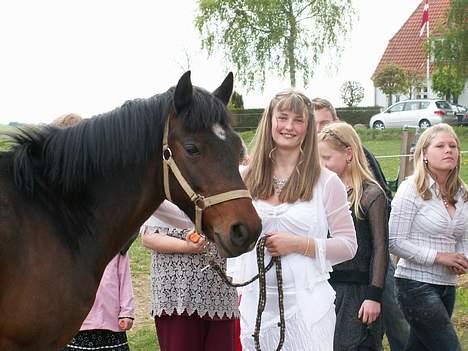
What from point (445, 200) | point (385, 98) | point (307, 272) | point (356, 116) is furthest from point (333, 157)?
point (385, 98)

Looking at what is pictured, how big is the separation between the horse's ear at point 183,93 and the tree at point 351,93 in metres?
45.3

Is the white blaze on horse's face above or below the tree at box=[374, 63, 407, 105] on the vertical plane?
above

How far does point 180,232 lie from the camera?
3.97 m

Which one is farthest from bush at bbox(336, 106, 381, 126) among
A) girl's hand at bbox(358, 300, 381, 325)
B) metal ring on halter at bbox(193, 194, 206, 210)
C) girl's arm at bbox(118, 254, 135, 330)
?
metal ring on halter at bbox(193, 194, 206, 210)

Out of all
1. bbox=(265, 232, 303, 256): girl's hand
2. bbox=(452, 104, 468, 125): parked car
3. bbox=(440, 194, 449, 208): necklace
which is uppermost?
bbox=(265, 232, 303, 256): girl's hand

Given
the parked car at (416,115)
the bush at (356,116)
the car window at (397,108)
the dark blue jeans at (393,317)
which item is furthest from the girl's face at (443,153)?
the bush at (356,116)

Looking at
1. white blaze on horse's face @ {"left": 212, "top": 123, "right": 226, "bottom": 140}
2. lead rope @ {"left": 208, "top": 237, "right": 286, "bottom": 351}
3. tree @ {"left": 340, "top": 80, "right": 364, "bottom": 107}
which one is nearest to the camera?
white blaze on horse's face @ {"left": 212, "top": 123, "right": 226, "bottom": 140}

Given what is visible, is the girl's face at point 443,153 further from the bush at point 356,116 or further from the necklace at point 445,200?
the bush at point 356,116

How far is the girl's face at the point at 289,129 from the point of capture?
3.61m

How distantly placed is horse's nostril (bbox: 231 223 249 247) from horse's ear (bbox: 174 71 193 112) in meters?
0.59

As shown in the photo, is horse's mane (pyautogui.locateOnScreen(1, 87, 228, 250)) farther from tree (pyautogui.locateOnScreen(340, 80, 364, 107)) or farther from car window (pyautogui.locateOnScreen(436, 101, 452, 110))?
tree (pyautogui.locateOnScreen(340, 80, 364, 107))

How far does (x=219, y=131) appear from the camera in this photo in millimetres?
3088

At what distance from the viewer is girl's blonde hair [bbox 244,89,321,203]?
3568 millimetres

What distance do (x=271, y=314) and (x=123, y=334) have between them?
1190 millimetres
